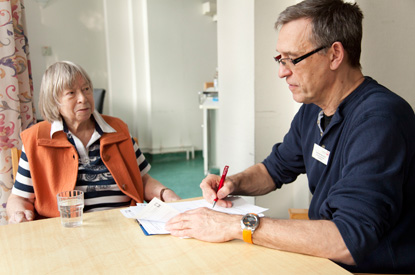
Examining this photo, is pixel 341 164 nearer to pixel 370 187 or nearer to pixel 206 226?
pixel 370 187

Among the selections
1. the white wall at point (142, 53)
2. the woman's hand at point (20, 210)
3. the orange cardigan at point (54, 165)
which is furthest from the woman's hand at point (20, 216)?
the white wall at point (142, 53)

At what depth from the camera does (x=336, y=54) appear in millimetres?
1221

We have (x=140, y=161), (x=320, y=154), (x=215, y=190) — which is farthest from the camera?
(x=140, y=161)

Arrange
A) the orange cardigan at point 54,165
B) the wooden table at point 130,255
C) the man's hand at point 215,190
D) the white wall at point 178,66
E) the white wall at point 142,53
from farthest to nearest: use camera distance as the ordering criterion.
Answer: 1. the white wall at point 178,66
2. the white wall at point 142,53
3. the orange cardigan at point 54,165
4. the man's hand at point 215,190
5. the wooden table at point 130,255

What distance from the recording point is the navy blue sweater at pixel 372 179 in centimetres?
95

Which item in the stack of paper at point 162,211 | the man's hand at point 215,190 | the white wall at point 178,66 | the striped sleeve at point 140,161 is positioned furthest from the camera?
the white wall at point 178,66

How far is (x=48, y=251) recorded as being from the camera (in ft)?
3.31

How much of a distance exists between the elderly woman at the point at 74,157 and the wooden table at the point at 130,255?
0.50m

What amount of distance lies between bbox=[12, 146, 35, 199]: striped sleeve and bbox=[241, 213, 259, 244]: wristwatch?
3.70 feet

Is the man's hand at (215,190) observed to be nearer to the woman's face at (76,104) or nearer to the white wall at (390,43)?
the woman's face at (76,104)

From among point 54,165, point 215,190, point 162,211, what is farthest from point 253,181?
point 54,165

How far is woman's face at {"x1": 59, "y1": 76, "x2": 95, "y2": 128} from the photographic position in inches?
69.2

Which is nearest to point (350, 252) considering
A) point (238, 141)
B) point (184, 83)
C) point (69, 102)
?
point (69, 102)

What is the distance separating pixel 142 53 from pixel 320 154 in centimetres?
496
